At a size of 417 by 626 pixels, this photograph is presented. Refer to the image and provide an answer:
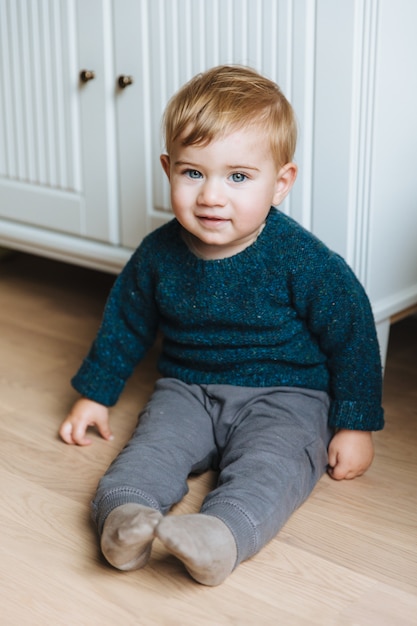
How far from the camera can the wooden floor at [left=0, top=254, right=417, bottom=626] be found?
2.74 feet

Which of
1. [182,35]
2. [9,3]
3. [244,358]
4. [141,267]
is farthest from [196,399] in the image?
[9,3]

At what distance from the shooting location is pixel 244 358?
44.2 inches

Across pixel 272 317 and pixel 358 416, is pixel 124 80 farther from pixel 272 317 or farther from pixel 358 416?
pixel 358 416

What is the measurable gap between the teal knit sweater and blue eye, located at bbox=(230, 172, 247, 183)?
9cm

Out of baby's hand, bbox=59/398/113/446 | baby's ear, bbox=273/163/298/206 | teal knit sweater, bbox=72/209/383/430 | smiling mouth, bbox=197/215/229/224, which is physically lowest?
baby's hand, bbox=59/398/113/446

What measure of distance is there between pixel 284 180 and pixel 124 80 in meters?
0.40

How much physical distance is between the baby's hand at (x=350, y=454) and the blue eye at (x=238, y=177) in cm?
33

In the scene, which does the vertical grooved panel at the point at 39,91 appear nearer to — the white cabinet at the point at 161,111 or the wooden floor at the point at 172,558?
the white cabinet at the point at 161,111

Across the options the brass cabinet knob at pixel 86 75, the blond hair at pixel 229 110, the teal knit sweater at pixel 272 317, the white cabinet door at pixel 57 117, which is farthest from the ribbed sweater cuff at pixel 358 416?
the brass cabinet knob at pixel 86 75

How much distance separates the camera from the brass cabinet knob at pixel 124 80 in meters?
1.36

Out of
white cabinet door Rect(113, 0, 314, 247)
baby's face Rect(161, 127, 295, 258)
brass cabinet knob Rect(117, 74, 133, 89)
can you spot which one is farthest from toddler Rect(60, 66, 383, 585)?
brass cabinet knob Rect(117, 74, 133, 89)

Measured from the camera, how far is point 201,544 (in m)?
0.83

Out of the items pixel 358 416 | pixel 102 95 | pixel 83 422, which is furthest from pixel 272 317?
pixel 102 95

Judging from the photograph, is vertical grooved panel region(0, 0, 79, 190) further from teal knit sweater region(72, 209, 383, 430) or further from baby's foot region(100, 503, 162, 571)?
baby's foot region(100, 503, 162, 571)
